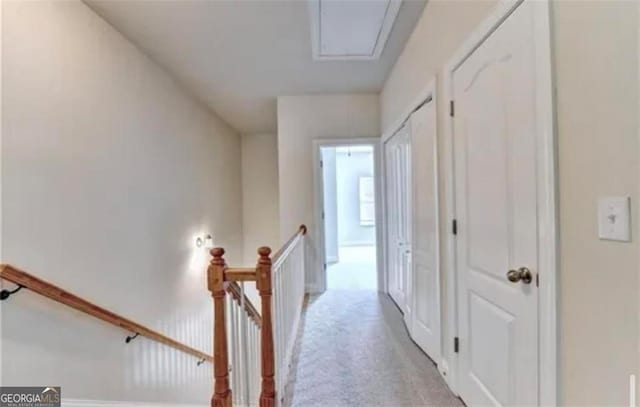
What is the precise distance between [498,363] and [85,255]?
8.78ft

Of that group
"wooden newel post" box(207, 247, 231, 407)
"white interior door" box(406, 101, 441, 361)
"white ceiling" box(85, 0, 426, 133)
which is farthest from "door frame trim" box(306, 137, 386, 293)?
"wooden newel post" box(207, 247, 231, 407)

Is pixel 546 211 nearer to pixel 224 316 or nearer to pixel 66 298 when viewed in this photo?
pixel 224 316

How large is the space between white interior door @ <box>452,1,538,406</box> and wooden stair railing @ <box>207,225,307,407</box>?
105 cm

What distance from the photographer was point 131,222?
3.26m

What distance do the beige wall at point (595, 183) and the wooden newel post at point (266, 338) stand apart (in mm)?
1228

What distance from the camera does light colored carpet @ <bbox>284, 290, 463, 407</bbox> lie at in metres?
2.19

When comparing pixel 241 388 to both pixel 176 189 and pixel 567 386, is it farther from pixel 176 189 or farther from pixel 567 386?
pixel 176 189

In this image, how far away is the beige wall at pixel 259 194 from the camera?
286 inches

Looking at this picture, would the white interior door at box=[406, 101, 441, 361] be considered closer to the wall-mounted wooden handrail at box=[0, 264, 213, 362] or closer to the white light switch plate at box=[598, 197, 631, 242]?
the white light switch plate at box=[598, 197, 631, 242]

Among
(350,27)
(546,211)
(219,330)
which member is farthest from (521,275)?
(350,27)

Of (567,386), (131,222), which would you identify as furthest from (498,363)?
(131,222)

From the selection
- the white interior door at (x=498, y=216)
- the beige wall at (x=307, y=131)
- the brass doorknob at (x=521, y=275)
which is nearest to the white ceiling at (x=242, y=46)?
the beige wall at (x=307, y=131)

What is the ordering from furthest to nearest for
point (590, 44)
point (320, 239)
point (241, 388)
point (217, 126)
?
point (217, 126) → point (320, 239) → point (241, 388) → point (590, 44)

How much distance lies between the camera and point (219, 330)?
5.77 ft
